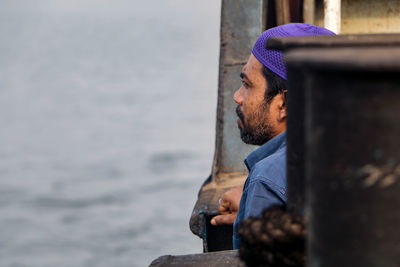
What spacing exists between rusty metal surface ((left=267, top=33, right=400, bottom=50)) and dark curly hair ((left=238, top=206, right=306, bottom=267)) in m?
0.29

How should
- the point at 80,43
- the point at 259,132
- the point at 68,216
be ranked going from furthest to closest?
the point at 80,43, the point at 68,216, the point at 259,132

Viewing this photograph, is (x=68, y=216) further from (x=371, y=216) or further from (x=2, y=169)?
(x=371, y=216)

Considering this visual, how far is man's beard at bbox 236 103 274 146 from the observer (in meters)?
2.55

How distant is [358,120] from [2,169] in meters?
17.1

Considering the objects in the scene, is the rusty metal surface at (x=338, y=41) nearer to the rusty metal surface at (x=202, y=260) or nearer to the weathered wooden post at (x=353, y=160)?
the weathered wooden post at (x=353, y=160)

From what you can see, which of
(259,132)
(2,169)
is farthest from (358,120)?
(2,169)

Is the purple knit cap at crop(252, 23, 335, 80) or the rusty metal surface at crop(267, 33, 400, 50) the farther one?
the purple knit cap at crop(252, 23, 335, 80)

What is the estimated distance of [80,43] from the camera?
150 ft

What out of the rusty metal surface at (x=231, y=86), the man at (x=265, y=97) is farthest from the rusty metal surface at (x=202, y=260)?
the rusty metal surface at (x=231, y=86)

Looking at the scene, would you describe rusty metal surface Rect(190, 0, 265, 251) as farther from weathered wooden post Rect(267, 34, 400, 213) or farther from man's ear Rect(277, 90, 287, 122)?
weathered wooden post Rect(267, 34, 400, 213)

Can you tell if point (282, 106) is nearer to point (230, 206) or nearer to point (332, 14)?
point (230, 206)

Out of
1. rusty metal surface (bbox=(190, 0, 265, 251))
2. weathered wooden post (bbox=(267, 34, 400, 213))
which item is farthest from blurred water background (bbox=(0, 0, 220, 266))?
weathered wooden post (bbox=(267, 34, 400, 213))

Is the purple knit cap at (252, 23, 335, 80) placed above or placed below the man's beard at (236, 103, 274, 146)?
above

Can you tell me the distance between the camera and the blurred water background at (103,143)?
12227 millimetres
